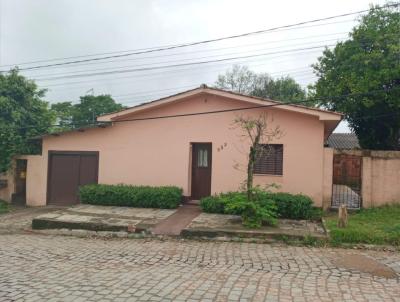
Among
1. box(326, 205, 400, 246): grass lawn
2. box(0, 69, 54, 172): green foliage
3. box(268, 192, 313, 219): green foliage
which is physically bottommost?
box(326, 205, 400, 246): grass lawn

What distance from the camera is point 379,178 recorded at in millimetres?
12328

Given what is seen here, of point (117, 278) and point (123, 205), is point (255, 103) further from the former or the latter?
point (117, 278)

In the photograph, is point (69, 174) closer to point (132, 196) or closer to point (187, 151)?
point (132, 196)

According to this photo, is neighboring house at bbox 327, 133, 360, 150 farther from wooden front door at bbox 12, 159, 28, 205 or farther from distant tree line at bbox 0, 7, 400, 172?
wooden front door at bbox 12, 159, 28, 205

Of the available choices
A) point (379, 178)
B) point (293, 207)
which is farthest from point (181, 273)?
point (379, 178)

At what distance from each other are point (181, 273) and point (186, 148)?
763 centimetres

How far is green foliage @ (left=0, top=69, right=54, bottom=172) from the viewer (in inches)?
615

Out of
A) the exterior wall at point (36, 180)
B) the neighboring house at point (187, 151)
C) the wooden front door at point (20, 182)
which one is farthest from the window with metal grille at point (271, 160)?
the wooden front door at point (20, 182)

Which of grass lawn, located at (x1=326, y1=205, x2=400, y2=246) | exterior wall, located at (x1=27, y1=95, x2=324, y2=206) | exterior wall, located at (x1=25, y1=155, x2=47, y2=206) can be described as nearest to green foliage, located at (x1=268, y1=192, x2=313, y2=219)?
grass lawn, located at (x1=326, y1=205, x2=400, y2=246)

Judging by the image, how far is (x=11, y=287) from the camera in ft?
19.3

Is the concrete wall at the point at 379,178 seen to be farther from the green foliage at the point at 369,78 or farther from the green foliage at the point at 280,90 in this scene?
the green foliage at the point at 280,90

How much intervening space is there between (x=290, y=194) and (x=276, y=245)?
341cm

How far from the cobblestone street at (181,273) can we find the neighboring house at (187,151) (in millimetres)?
4507

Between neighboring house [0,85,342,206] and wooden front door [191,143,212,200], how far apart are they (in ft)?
0.12
